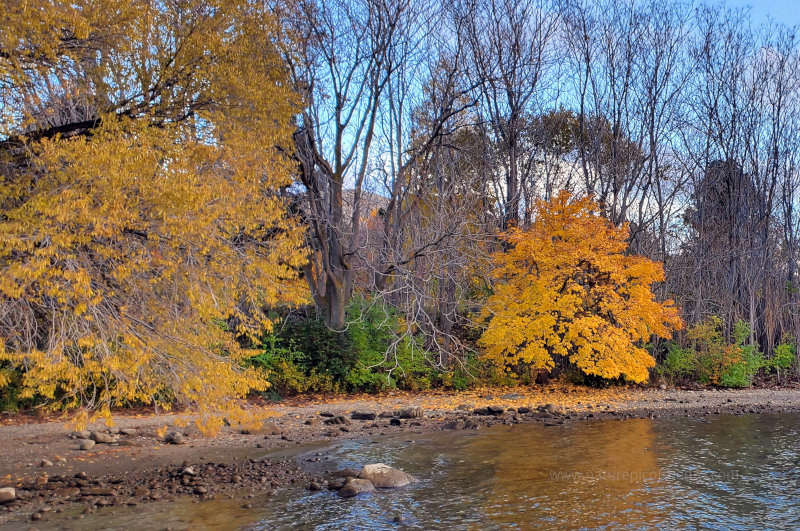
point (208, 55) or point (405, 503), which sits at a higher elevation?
point (208, 55)

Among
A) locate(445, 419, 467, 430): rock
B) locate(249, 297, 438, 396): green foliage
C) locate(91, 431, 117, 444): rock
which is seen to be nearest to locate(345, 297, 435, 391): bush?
locate(249, 297, 438, 396): green foliage

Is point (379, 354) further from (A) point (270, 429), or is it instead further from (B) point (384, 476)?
(B) point (384, 476)

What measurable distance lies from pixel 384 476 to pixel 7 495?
16.2ft

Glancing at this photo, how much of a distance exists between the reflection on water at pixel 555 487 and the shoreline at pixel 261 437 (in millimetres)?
759

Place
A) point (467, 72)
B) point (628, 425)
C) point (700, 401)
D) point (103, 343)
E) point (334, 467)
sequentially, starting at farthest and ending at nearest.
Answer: point (467, 72), point (700, 401), point (628, 425), point (334, 467), point (103, 343)

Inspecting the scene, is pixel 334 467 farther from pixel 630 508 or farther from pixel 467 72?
pixel 467 72

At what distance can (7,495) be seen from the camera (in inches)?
333

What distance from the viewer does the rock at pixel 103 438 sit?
12172 mm

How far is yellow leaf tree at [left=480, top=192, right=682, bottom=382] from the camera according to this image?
1747 centimetres

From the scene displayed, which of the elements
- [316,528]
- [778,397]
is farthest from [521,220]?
[316,528]

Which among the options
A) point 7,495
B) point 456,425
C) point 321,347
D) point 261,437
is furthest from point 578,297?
point 7,495

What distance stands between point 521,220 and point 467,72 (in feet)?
16.6

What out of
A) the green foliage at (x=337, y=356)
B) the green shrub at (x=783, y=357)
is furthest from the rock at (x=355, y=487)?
the green shrub at (x=783, y=357)

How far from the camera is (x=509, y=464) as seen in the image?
10.9 meters
